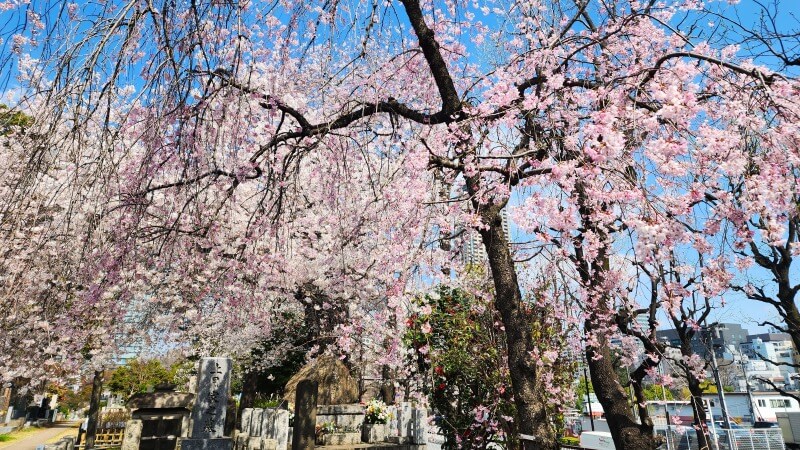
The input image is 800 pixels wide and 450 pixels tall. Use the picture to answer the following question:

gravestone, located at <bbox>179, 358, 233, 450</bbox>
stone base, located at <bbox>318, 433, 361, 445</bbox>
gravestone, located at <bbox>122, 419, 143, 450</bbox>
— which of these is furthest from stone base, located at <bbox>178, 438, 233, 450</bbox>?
gravestone, located at <bbox>122, 419, 143, 450</bbox>

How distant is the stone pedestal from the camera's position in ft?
39.1

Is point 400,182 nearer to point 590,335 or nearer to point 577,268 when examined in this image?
point 577,268

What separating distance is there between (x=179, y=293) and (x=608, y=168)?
10980mm

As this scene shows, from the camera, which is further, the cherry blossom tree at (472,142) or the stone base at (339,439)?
the stone base at (339,439)

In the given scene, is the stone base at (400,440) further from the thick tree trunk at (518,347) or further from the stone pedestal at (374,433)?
the thick tree trunk at (518,347)

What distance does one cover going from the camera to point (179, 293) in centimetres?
1182

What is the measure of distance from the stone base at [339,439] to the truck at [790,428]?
756 inches

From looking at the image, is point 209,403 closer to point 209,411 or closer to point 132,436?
point 209,411

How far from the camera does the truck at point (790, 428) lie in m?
19.6

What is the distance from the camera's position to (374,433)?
39.3ft

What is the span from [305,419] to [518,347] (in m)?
6.64

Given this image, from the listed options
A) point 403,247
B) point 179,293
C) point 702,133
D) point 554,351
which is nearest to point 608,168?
point 702,133

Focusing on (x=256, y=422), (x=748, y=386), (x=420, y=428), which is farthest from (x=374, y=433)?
(x=748, y=386)

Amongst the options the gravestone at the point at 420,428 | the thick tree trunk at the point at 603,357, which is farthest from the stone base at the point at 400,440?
the thick tree trunk at the point at 603,357
